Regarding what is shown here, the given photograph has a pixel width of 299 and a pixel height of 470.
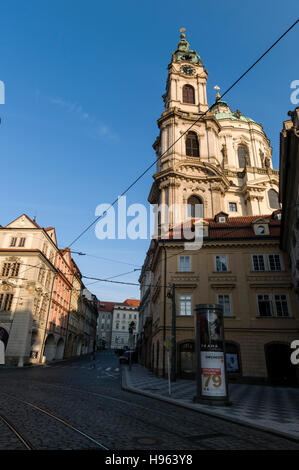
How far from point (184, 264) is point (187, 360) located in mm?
8146

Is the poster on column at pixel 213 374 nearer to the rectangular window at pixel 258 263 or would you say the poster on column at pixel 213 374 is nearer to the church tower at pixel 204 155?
the rectangular window at pixel 258 263

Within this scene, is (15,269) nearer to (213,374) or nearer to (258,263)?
(258,263)

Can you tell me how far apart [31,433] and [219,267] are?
2196cm

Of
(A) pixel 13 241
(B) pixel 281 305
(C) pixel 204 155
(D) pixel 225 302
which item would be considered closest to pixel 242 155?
(C) pixel 204 155

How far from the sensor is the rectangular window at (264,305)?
961 inches

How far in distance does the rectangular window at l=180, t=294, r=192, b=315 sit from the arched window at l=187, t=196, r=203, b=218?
16.2 metres

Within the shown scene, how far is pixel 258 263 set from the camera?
26031 millimetres

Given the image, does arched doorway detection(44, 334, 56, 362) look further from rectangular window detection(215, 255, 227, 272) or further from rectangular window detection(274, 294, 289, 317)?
rectangular window detection(274, 294, 289, 317)

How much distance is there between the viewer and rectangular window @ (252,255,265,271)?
25.9m

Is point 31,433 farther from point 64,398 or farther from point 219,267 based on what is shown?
point 219,267

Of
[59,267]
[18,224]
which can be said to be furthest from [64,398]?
[59,267]


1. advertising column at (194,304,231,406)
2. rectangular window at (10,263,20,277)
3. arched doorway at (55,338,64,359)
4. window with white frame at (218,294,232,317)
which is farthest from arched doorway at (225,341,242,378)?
arched doorway at (55,338,64,359)

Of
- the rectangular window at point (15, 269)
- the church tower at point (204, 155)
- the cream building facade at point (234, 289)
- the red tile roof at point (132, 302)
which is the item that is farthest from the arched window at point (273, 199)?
the red tile roof at point (132, 302)
